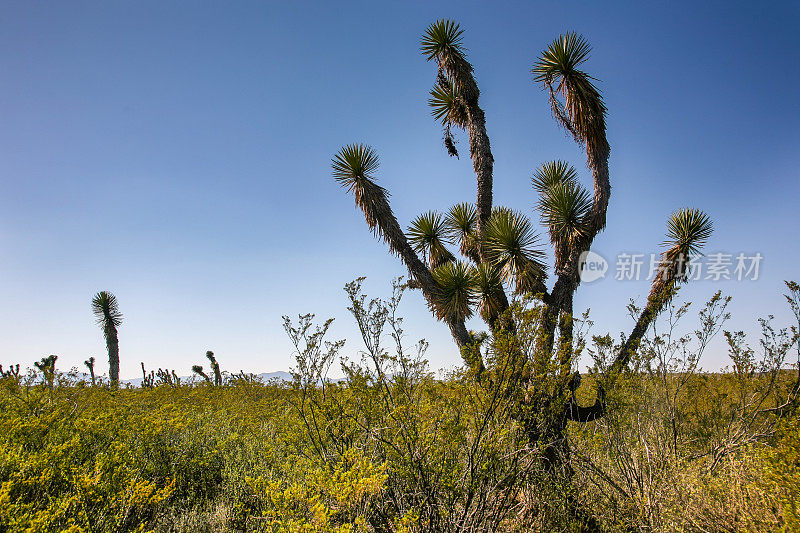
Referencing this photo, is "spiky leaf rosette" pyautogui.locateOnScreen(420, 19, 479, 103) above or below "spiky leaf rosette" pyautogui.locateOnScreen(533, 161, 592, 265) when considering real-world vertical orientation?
above

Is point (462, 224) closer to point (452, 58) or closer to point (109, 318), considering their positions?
point (452, 58)

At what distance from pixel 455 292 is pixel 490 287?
29.6 inches

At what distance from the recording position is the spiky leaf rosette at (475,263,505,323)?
7168 millimetres

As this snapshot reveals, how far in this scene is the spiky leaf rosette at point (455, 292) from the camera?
7609 millimetres

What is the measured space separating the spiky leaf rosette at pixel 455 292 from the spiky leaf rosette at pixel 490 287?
0.86 feet

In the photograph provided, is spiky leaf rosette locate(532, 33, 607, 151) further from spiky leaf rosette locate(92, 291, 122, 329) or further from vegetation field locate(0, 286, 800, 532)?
spiky leaf rosette locate(92, 291, 122, 329)

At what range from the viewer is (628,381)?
483cm

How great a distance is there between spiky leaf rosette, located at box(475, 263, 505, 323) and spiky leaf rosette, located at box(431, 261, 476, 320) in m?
0.26

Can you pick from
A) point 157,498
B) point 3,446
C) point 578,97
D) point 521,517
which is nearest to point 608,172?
point 578,97

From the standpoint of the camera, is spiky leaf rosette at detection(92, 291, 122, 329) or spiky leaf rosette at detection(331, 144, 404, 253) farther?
spiky leaf rosette at detection(92, 291, 122, 329)

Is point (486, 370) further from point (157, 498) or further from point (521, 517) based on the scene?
point (157, 498)

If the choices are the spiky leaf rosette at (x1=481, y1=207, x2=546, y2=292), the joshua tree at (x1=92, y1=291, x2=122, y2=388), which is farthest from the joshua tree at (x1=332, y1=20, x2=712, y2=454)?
the joshua tree at (x1=92, y1=291, x2=122, y2=388)

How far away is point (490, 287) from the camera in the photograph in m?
7.21

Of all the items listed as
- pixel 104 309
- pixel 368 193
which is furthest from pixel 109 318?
pixel 368 193
